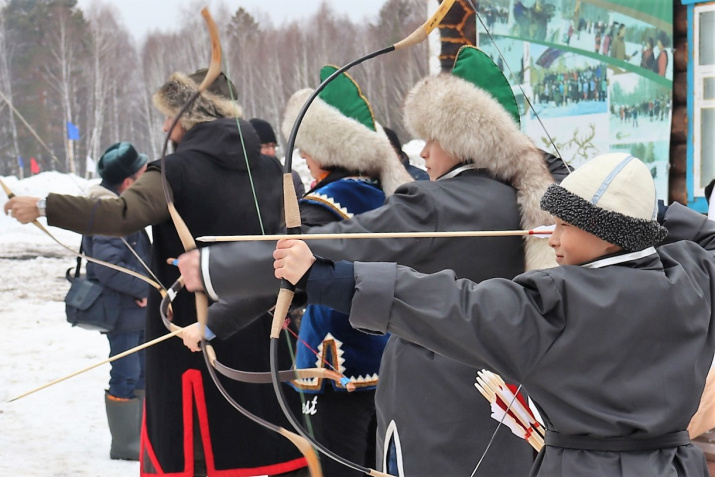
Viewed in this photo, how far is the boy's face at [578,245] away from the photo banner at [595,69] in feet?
11.2

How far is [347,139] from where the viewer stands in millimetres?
2855

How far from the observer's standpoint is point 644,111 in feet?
17.1

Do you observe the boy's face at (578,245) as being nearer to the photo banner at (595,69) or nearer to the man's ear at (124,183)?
the man's ear at (124,183)

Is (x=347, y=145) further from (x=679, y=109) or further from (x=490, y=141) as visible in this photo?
(x=679, y=109)

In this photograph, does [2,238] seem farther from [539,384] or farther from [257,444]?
[539,384]

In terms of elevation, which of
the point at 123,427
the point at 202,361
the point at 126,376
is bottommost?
the point at 123,427

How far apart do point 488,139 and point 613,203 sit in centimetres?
70

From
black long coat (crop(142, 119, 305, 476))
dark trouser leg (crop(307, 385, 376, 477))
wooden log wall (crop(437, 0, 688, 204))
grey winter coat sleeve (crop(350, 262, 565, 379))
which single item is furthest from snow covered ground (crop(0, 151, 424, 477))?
wooden log wall (crop(437, 0, 688, 204))

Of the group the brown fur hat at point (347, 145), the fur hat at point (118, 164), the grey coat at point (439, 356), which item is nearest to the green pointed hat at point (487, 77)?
the grey coat at point (439, 356)

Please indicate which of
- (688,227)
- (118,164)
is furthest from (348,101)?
(118,164)

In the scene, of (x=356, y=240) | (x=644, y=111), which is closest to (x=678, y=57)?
(x=644, y=111)

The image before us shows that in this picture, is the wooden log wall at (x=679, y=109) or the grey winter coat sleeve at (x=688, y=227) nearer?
the grey winter coat sleeve at (x=688, y=227)

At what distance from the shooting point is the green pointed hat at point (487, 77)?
2516 millimetres

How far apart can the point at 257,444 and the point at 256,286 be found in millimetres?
1466
